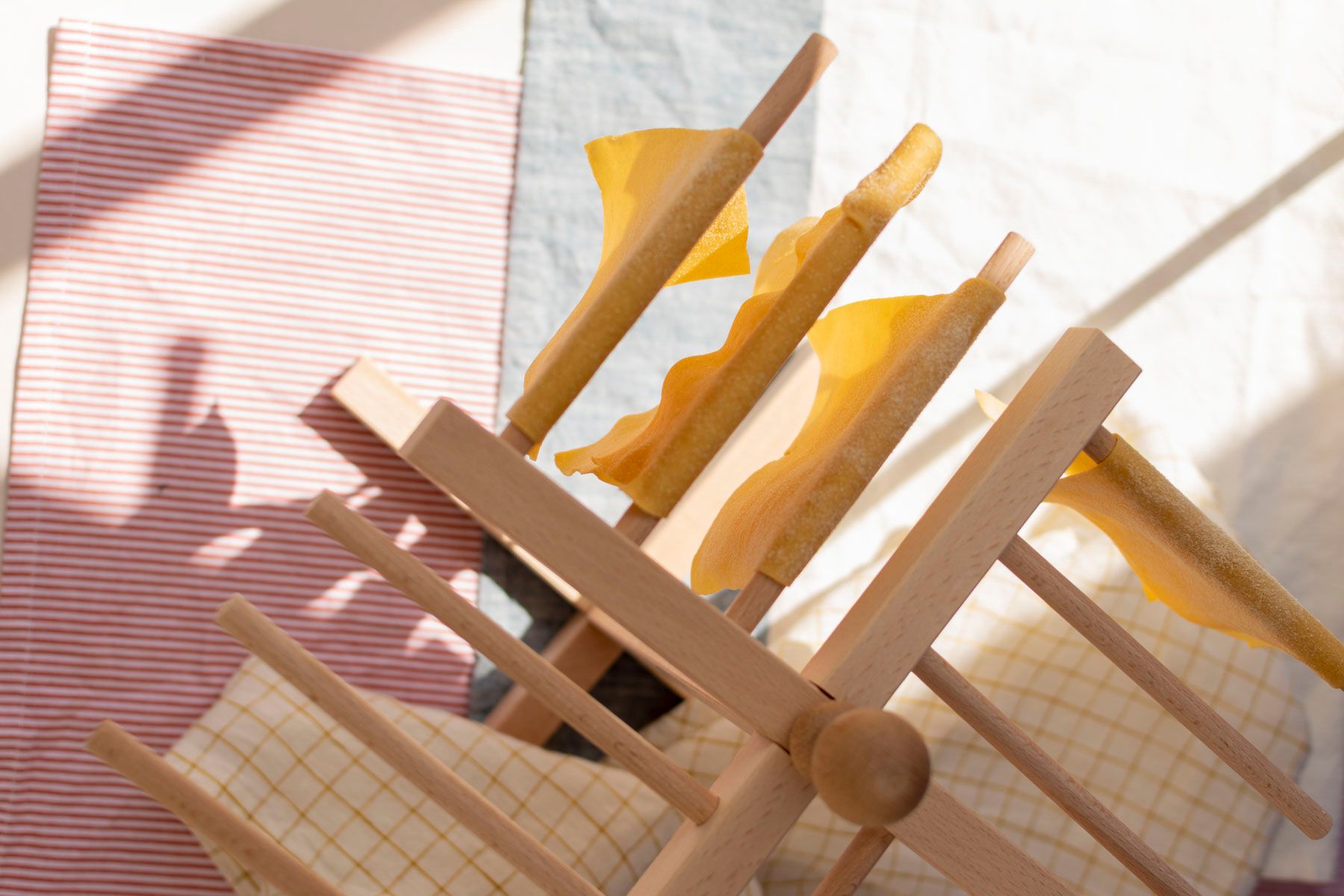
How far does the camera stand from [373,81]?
893 millimetres

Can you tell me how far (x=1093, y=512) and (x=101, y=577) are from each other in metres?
0.75

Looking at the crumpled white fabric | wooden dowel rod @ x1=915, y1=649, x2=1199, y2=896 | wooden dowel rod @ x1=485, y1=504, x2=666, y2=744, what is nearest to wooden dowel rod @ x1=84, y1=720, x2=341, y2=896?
wooden dowel rod @ x1=915, y1=649, x2=1199, y2=896

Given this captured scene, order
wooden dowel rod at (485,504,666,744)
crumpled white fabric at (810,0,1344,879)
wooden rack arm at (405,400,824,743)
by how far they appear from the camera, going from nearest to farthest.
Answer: wooden rack arm at (405,400,824,743) → wooden dowel rod at (485,504,666,744) → crumpled white fabric at (810,0,1344,879)

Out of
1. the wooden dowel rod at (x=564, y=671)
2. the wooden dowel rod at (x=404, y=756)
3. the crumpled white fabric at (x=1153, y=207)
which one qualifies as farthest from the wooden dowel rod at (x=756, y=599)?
the crumpled white fabric at (x=1153, y=207)

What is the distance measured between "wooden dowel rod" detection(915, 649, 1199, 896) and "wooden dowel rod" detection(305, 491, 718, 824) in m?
0.11

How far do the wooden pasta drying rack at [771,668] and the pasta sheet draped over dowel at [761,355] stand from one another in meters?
0.02

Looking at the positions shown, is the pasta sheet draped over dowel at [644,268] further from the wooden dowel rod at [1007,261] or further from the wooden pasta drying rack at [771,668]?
the wooden dowel rod at [1007,261]

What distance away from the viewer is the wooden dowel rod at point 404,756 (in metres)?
0.37

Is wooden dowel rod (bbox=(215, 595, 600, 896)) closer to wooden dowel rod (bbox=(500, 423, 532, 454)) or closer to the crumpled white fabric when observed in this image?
wooden dowel rod (bbox=(500, 423, 532, 454))

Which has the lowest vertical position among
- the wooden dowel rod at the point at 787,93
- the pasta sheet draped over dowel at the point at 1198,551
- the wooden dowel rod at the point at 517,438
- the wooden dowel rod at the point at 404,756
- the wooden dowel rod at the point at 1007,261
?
the wooden dowel rod at the point at 404,756

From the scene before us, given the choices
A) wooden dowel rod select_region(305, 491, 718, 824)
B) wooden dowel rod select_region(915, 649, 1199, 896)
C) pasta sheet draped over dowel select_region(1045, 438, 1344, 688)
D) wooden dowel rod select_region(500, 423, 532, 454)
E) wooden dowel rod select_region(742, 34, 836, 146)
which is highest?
wooden dowel rod select_region(742, 34, 836, 146)

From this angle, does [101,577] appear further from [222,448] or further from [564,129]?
[564,129]

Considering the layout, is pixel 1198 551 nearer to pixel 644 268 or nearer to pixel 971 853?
pixel 971 853

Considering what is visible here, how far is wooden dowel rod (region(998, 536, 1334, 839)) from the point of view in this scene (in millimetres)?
417
